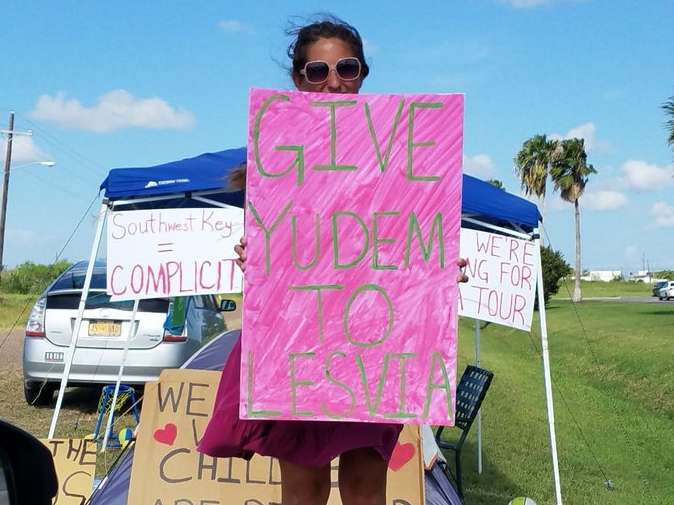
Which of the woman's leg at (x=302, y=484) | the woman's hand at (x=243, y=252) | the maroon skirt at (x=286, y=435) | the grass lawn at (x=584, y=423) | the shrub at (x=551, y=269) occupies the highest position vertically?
the shrub at (x=551, y=269)

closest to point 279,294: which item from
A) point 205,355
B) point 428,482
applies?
point 428,482

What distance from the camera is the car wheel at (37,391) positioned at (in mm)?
9867

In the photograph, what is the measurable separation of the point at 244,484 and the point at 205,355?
1534mm

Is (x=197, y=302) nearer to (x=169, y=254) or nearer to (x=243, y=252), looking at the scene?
(x=169, y=254)

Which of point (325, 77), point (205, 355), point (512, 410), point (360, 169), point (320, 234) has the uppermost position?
point (325, 77)

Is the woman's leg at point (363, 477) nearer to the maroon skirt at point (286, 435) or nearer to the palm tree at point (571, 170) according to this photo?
the maroon skirt at point (286, 435)

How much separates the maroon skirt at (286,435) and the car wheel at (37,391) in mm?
7659

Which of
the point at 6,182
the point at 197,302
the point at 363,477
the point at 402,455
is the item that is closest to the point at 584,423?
the point at 197,302

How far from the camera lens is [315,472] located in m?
2.49

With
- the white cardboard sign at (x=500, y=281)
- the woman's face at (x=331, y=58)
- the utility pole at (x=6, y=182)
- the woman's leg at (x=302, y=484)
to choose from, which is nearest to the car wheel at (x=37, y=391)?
the white cardboard sign at (x=500, y=281)

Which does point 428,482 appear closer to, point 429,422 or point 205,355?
point 205,355

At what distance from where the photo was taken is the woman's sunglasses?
262 cm

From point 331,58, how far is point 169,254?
3.54 meters

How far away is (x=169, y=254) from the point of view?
5.94 metres
